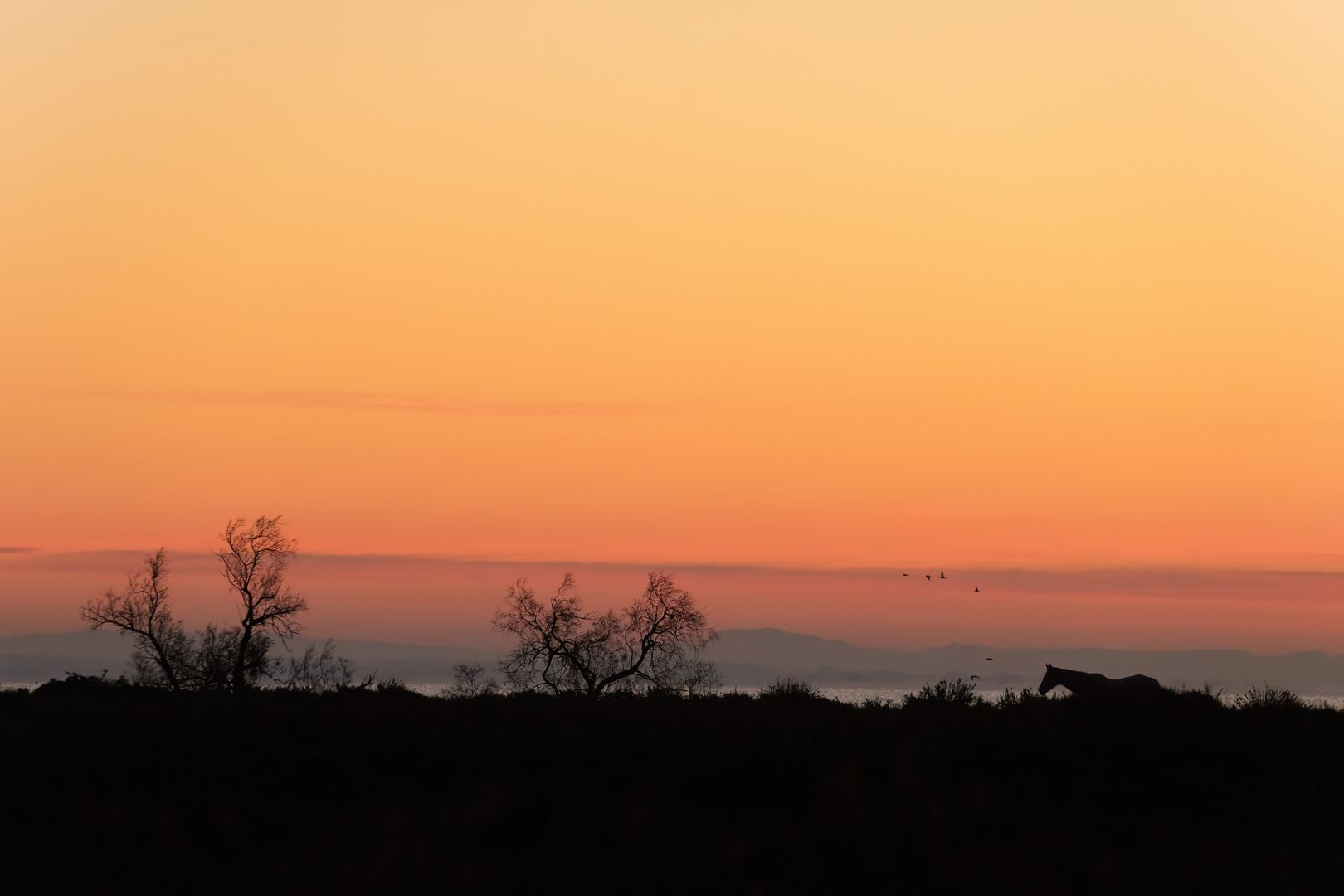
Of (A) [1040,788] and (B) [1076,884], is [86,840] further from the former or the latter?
(A) [1040,788]

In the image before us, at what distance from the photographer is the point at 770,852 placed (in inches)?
647

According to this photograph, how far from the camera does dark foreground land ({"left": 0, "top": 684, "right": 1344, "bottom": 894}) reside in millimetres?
15336

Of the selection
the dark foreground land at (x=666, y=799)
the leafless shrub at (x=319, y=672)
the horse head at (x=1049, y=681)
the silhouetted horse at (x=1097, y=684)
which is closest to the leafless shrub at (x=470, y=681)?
the leafless shrub at (x=319, y=672)

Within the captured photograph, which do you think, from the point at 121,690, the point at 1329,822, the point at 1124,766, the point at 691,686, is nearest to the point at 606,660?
the point at 691,686

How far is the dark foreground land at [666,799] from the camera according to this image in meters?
15.3

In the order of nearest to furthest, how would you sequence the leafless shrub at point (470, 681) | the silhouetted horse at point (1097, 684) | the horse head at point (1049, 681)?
1. the silhouetted horse at point (1097, 684)
2. the horse head at point (1049, 681)
3. the leafless shrub at point (470, 681)

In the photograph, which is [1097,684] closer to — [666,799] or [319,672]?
[666,799]

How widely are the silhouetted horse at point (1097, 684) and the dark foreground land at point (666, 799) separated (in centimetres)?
116

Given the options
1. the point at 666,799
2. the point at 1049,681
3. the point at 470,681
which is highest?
the point at 666,799

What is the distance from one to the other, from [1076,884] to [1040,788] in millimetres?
5406

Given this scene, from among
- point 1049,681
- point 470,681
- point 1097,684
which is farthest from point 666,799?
point 470,681

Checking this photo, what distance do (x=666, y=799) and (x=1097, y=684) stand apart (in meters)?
21.8

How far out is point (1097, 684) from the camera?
122 feet

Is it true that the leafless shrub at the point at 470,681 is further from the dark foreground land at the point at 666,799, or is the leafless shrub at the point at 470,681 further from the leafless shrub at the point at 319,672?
the dark foreground land at the point at 666,799
